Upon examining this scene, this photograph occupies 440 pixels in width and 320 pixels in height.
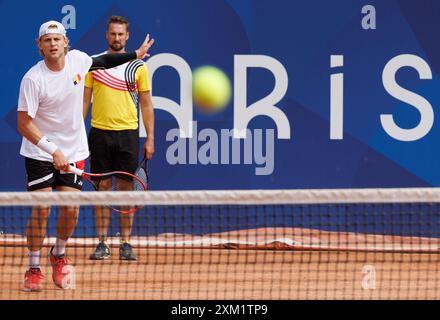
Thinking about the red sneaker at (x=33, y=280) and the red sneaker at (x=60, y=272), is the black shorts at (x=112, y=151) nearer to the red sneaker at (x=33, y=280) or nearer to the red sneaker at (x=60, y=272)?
the red sneaker at (x=60, y=272)

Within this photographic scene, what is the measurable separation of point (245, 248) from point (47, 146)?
7.76 ft

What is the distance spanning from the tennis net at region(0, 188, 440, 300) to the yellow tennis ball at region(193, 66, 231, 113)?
743mm

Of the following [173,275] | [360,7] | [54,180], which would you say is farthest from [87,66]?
[360,7]

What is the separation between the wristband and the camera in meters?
6.62

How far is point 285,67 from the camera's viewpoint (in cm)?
879

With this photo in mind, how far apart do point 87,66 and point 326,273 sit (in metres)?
1.91

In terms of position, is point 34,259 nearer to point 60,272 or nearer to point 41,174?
point 60,272

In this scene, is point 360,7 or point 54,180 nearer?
point 54,180

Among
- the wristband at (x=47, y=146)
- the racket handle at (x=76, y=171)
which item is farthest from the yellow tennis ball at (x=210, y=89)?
the wristband at (x=47, y=146)

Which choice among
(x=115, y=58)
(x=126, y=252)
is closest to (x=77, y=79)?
(x=115, y=58)

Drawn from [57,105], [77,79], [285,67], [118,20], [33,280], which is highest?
[118,20]

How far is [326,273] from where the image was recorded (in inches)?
295

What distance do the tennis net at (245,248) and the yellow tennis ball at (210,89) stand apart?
74 centimetres
